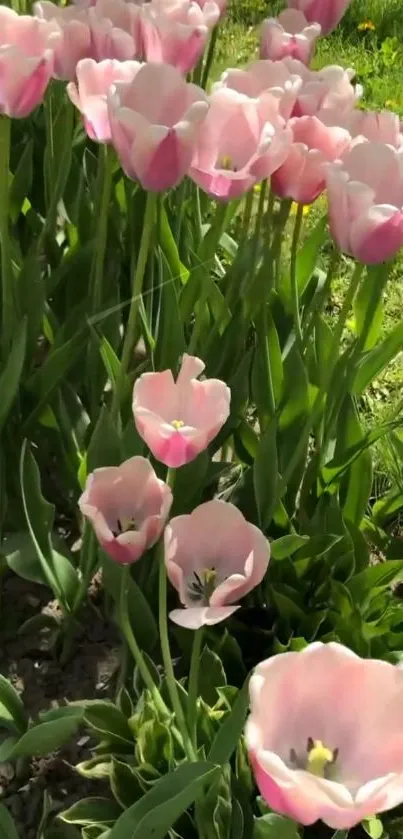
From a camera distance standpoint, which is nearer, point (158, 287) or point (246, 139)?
point (246, 139)

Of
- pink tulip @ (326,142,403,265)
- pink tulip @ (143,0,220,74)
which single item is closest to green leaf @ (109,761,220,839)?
pink tulip @ (326,142,403,265)

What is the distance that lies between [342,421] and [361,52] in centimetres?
233

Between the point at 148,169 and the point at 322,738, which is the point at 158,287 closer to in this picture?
the point at 148,169

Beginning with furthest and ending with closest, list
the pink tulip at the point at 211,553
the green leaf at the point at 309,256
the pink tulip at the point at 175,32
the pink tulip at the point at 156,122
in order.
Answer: the green leaf at the point at 309,256
the pink tulip at the point at 175,32
the pink tulip at the point at 156,122
the pink tulip at the point at 211,553

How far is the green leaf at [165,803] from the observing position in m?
0.72

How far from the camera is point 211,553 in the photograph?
0.78 m

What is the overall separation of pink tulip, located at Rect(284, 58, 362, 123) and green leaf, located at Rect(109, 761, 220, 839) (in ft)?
2.14

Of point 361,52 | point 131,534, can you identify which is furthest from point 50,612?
point 361,52

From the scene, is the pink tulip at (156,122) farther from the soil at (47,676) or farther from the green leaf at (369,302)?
the soil at (47,676)

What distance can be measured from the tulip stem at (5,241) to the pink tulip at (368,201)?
39cm

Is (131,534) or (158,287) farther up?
(131,534)

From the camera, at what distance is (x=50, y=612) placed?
1.24 metres

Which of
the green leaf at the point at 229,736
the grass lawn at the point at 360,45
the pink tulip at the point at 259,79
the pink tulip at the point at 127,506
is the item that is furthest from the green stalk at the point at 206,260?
the grass lawn at the point at 360,45

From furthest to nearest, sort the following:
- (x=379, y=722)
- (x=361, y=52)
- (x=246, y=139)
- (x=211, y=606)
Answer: (x=361, y=52) < (x=246, y=139) < (x=211, y=606) < (x=379, y=722)
